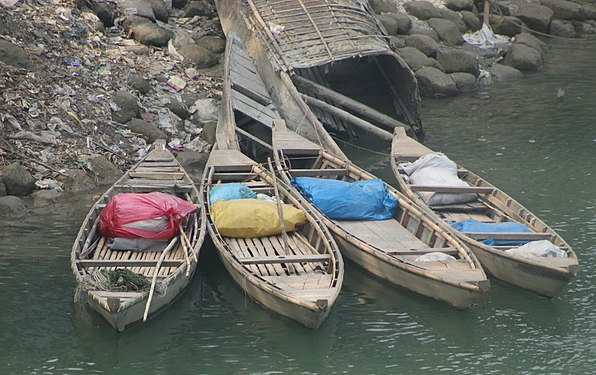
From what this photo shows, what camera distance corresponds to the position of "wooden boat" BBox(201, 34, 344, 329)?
11102 mm

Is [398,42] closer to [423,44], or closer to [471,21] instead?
[423,44]

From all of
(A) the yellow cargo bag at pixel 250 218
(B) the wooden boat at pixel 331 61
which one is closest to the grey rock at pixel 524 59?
(B) the wooden boat at pixel 331 61

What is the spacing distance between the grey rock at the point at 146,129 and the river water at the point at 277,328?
2.58 metres

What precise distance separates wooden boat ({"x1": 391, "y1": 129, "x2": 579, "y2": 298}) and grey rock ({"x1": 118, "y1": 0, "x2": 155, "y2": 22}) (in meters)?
8.19

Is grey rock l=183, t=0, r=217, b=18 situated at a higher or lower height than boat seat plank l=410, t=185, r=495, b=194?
lower

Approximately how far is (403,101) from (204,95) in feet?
14.1

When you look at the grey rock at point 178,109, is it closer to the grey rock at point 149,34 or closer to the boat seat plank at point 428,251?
the grey rock at point 149,34

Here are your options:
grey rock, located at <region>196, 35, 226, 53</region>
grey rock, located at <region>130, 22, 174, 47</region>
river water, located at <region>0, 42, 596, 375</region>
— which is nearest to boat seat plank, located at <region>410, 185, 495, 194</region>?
river water, located at <region>0, 42, 596, 375</region>

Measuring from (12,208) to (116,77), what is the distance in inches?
189

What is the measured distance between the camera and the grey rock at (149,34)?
20.7m

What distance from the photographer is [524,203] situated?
51.5ft

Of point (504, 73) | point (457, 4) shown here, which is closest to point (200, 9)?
point (504, 73)

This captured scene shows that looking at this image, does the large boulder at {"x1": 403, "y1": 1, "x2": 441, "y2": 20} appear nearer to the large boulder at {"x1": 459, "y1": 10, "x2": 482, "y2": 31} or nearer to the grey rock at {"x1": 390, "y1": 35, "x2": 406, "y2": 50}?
the large boulder at {"x1": 459, "y1": 10, "x2": 482, "y2": 31}

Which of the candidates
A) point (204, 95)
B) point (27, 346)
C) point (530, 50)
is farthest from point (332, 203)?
point (530, 50)
